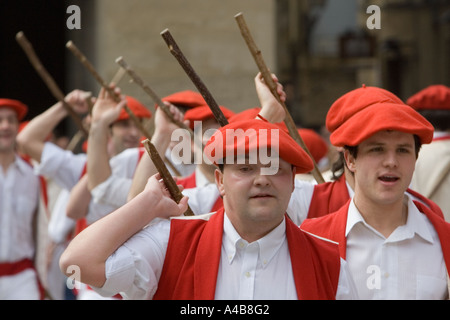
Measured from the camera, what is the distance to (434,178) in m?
4.75

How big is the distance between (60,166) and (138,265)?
3.50 meters

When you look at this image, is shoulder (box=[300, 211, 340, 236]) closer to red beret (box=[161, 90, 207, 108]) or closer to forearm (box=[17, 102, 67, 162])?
red beret (box=[161, 90, 207, 108])

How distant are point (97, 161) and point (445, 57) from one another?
10.7 m

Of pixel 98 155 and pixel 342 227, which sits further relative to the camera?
pixel 98 155

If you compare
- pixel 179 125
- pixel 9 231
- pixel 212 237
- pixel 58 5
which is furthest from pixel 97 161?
pixel 58 5

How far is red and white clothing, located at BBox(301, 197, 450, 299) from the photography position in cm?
324

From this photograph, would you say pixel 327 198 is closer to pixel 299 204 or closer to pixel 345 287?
pixel 299 204

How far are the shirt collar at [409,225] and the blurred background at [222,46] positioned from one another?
628 cm

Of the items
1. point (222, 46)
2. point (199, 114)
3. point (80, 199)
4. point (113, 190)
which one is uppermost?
point (222, 46)

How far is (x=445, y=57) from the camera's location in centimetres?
1474

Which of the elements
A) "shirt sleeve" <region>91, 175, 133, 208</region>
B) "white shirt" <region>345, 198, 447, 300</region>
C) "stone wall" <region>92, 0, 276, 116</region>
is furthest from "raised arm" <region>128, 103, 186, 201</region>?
"stone wall" <region>92, 0, 276, 116</region>

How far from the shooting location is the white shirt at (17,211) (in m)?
6.56

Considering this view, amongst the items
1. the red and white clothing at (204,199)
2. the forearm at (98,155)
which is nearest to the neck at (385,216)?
the red and white clothing at (204,199)

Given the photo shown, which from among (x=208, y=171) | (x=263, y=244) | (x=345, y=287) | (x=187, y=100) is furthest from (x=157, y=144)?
(x=345, y=287)
